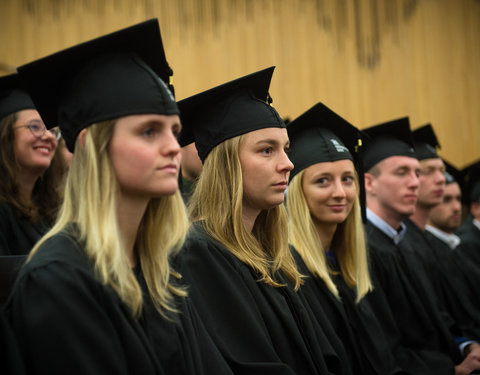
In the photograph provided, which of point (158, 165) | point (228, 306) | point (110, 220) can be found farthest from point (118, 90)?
point (228, 306)

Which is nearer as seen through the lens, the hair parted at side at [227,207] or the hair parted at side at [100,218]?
the hair parted at side at [100,218]

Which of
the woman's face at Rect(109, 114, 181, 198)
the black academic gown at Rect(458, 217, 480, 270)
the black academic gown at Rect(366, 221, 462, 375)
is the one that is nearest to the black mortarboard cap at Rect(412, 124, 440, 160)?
the black academic gown at Rect(458, 217, 480, 270)

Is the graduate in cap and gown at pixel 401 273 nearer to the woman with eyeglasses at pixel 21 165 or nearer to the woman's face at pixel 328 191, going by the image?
the woman's face at pixel 328 191

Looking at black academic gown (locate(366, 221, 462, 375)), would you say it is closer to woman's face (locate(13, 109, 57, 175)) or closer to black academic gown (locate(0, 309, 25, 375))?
woman's face (locate(13, 109, 57, 175))

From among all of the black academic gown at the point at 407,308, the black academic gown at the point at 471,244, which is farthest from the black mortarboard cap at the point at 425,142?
the black academic gown at the point at 407,308

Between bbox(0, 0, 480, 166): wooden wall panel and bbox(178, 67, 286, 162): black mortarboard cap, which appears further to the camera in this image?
bbox(0, 0, 480, 166): wooden wall panel

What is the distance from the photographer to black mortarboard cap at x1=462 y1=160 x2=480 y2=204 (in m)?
6.11

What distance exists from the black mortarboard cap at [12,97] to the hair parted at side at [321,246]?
155cm

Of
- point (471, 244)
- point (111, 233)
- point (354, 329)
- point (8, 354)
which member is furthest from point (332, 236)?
point (471, 244)

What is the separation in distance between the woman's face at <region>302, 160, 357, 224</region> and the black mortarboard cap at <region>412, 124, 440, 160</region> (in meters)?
1.98

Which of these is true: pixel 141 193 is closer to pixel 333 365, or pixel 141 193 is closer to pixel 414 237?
pixel 333 365

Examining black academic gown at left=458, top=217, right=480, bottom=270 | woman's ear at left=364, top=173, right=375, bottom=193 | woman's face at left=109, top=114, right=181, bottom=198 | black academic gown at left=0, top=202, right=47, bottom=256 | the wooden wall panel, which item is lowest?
black academic gown at left=458, top=217, right=480, bottom=270

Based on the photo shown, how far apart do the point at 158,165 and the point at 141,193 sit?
0.34 feet

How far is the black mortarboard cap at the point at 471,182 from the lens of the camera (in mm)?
6109
